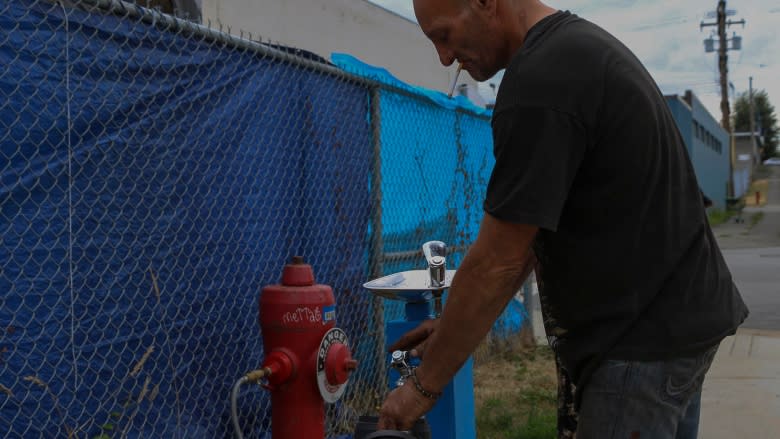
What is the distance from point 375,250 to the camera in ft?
17.3

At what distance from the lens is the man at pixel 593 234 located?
1791 mm

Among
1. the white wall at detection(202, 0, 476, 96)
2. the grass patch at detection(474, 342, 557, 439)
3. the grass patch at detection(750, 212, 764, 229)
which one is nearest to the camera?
the grass patch at detection(474, 342, 557, 439)

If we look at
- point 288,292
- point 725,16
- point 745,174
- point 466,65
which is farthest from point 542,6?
point 745,174

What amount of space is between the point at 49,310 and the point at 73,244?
0.88 ft

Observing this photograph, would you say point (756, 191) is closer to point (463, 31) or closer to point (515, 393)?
point (515, 393)

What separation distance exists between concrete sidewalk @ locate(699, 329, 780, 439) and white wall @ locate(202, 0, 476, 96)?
5.34 meters

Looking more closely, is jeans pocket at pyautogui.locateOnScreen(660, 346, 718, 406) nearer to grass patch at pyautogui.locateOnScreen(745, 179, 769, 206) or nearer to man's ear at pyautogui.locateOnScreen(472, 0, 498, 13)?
man's ear at pyautogui.locateOnScreen(472, 0, 498, 13)

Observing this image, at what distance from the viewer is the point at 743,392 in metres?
6.30

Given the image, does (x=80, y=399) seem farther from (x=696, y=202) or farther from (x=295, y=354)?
(x=696, y=202)

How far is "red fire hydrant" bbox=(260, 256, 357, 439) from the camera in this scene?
351 cm

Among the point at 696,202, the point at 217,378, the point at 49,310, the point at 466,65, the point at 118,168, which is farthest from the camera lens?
the point at 217,378

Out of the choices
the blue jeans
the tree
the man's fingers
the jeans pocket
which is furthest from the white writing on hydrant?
the tree

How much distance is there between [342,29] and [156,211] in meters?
8.09

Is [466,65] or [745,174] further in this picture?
[745,174]
